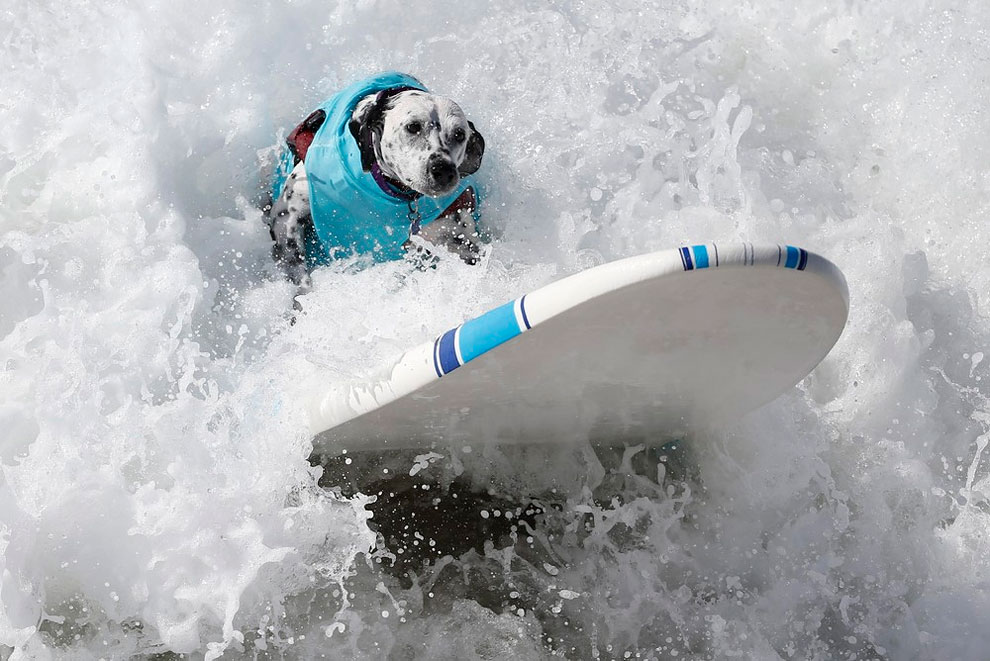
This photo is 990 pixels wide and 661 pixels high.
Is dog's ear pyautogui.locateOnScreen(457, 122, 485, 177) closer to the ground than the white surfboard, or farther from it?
farther from it

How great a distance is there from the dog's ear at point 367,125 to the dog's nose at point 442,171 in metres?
0.22

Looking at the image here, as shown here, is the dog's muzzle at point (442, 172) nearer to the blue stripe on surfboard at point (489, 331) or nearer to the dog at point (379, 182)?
the dog at point (379, 182)

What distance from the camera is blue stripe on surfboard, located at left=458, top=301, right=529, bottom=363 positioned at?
7.42 ft

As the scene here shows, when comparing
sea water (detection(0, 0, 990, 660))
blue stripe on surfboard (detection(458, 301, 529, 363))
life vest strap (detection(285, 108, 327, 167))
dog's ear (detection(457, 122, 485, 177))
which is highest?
life vest strap (detection(285, 108, 327, 167))

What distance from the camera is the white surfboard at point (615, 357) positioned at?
220cm

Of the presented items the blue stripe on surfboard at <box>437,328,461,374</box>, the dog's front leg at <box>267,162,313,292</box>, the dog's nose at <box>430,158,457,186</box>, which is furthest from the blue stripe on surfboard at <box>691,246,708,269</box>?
the dog's front leg at <box>267,162,313,292</box>

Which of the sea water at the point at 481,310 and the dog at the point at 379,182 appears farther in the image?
the dog at the point at 379,182

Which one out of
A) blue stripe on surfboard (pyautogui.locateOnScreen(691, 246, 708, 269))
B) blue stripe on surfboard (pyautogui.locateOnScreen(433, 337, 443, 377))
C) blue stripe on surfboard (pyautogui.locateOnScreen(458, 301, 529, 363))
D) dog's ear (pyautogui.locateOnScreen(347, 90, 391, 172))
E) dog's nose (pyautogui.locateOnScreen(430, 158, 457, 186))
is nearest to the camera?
blue stripe on surfboard (pyautogui.locateOnScreen(691, 246, 708, 269))

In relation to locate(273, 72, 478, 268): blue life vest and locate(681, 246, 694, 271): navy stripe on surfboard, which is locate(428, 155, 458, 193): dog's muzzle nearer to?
locate(273, 72, 478, 268): blue life vest

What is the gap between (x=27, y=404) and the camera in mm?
2857

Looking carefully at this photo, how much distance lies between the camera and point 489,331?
229cm

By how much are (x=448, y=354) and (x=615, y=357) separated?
16.1 inches

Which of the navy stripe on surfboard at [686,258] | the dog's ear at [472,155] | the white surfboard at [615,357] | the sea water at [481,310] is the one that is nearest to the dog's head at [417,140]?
the dog's ear at [472,155]

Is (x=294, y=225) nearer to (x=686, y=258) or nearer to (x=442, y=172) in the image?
(x=442, y=172)
